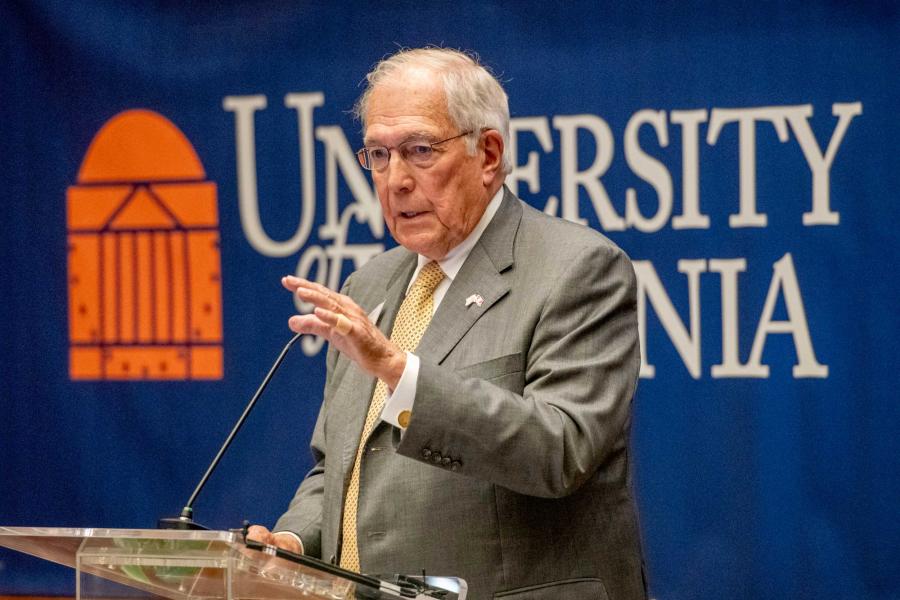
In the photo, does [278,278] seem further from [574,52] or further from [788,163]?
[788,163]

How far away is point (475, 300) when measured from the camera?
211 centimetres

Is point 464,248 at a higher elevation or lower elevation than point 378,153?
lower

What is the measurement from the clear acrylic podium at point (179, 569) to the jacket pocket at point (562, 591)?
0.31m

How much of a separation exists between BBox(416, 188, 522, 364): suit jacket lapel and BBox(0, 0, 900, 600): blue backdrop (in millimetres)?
1319

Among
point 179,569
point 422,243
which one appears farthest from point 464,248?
point 179,569

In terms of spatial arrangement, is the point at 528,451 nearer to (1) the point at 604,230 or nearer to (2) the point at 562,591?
(2) the point at 562,591

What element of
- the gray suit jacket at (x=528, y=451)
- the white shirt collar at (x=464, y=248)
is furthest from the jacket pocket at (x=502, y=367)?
the white shirt collar at (x=464, y=248)

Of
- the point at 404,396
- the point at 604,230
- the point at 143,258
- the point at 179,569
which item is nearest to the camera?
the point at 179,569

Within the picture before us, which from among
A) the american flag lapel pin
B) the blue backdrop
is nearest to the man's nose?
the american flag lapel pin

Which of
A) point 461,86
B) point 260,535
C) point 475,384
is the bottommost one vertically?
point 260,535

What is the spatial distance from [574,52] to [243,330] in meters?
1.31

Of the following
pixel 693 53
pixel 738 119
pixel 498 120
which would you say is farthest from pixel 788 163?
pixel 498 120

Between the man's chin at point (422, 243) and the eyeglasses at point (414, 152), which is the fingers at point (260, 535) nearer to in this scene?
the man's chin at point (422, 243)

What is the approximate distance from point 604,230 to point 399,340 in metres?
1.40
